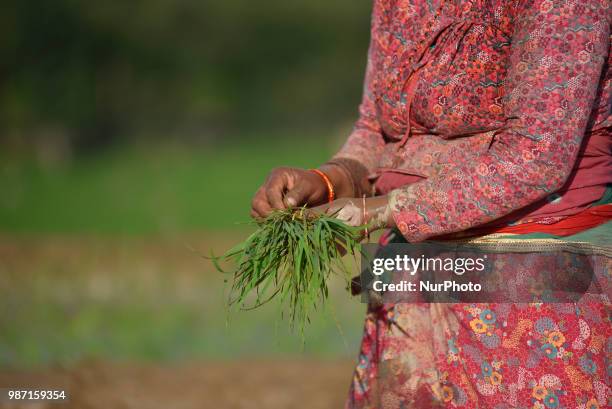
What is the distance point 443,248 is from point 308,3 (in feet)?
48.9

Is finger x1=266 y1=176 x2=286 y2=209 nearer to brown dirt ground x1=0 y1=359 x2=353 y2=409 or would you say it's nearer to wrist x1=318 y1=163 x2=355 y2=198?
wrist x1=318 y1=163 x2=355 y2=198

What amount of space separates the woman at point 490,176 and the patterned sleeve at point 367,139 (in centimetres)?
17

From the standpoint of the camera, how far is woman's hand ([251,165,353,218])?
5.92 feet

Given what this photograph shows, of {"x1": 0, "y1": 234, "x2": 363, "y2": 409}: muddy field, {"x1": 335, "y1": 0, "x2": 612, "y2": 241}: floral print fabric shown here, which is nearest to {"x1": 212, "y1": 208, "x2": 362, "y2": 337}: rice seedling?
{"x1": 335, "y1": 0, "x2": 612, "y2": 241}: floral print fabric

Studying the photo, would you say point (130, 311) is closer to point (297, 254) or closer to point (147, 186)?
point (297, 254)

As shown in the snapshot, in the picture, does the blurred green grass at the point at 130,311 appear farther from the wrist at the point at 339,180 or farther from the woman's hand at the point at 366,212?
the woman's hand at the point at 366,212

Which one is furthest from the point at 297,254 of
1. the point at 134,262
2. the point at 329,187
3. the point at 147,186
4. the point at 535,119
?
the point at 147,186

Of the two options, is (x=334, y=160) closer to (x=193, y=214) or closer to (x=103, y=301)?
(x=103, y=301)

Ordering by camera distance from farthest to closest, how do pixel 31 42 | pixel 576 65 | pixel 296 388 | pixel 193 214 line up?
pixel 31 42 → pixel 193 214 → pixel 296 388 → pixel 576 65

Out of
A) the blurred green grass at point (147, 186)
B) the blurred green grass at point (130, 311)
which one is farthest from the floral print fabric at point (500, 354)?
the blurred green grass at point (147, 186)

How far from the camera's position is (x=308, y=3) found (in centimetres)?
1606

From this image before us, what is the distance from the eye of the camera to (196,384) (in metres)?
4.41

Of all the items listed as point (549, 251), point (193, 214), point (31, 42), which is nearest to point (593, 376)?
point (549, 251)

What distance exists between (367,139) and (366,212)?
44cm
